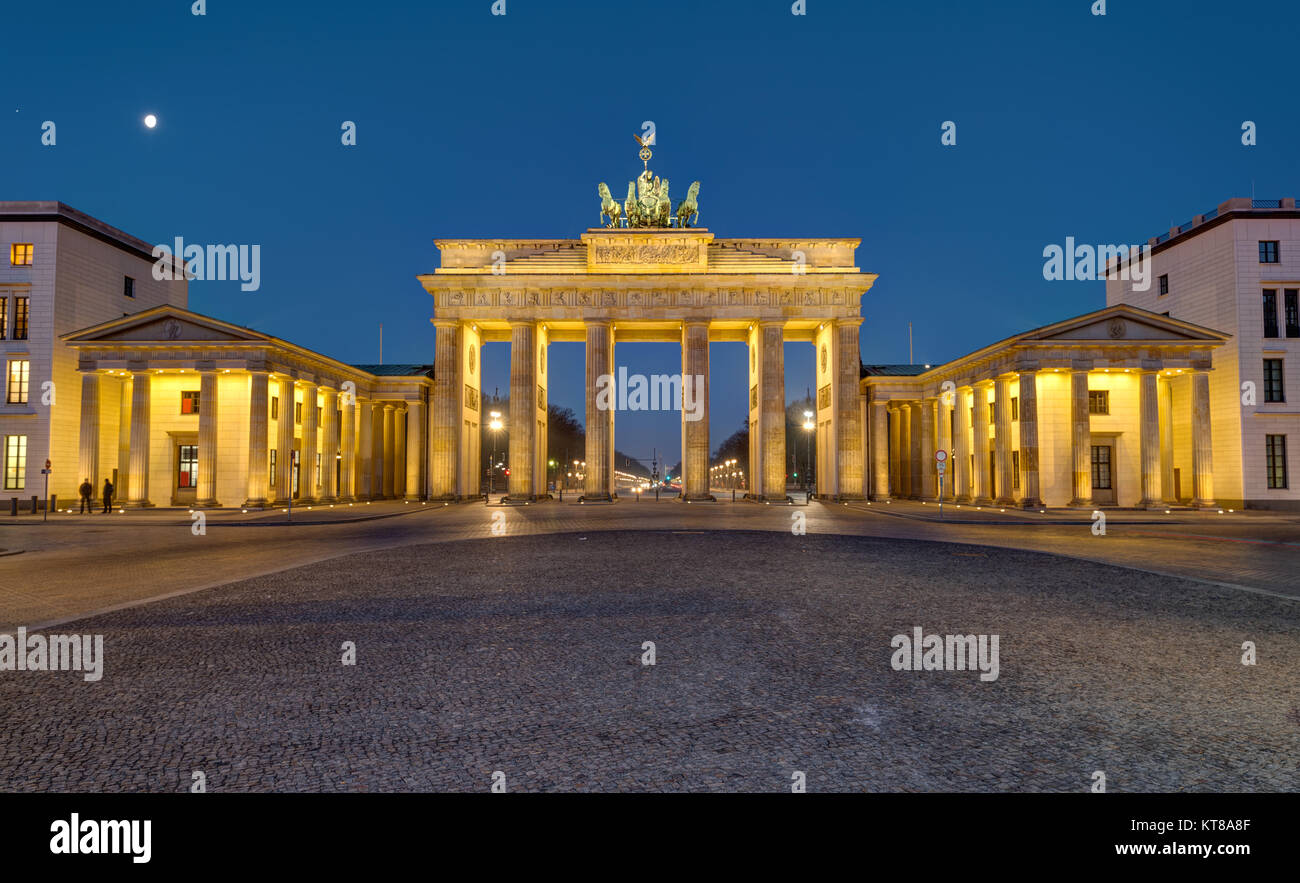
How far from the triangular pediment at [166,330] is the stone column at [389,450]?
59.4ft

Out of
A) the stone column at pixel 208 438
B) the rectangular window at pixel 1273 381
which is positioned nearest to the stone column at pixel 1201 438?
the rectangular window at pixel 1273 381

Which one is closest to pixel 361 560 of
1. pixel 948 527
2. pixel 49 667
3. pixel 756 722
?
pixel 49 667

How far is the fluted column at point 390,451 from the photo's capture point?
2355 inches

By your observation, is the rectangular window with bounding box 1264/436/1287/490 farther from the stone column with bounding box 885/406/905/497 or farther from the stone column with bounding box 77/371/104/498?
the stone column with bounding box 77/371/104/498

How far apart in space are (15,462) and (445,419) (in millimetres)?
24915

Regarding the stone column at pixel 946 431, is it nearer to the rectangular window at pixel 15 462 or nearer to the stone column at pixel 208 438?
the stone column at pixel 208 438

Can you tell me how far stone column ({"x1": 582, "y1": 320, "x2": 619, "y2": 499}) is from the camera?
50.6 m

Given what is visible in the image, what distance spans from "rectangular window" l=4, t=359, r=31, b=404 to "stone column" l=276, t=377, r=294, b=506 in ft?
45.4

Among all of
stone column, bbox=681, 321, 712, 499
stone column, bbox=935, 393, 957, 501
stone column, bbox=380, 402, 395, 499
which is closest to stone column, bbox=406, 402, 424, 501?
stone column, bbox=380, 402, 395, 499

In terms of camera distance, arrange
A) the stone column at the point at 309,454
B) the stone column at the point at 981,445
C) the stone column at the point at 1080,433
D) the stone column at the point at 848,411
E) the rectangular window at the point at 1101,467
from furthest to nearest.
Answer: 1. the stone column at the point at 848,411
2. the stone column at the point at 981,445
3. the stone column at the point at 309,454
4. the rectangular window at the point at 1101,467
5. the stone column at the point at 1080,433

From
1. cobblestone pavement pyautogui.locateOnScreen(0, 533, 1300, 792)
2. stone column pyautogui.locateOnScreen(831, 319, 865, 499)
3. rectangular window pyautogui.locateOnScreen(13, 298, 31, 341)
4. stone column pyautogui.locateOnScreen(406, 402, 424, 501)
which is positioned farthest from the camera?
stone column pyautogui.locateOnScreen(406, 402, 424, 501)
